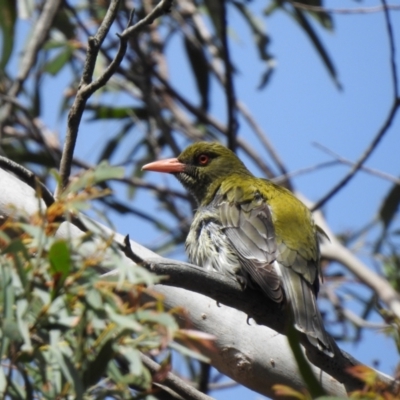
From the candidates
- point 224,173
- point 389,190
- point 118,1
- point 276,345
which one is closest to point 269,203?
point 224,173

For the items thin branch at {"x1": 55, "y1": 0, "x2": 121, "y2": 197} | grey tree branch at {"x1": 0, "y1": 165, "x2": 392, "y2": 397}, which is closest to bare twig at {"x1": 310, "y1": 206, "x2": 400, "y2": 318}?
grey tree branch at {"x1": 0, "y1": 165, "x2": 392, "y2": 397}

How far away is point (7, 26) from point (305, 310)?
10.0 feet

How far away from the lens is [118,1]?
3.44m

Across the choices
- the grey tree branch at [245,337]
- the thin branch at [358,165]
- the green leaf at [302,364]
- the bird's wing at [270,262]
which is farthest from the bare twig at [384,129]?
the green leaf at [302,364]

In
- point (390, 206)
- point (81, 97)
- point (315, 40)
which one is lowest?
point (81, 97)

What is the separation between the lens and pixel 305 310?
4137mm

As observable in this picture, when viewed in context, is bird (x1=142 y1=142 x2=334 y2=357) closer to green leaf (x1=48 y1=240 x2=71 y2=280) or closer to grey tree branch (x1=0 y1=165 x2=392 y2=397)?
grey tree branch (x1=0 y1=165 x2=392 y2=397)

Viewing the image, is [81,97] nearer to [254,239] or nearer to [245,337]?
[245,337]

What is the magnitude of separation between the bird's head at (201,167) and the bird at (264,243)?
0.21 metres

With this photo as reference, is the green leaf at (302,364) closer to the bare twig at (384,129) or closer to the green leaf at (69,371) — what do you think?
the green leaf at (69,371)

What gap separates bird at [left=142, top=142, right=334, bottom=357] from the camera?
13.7 ft

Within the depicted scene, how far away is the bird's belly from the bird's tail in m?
0.33

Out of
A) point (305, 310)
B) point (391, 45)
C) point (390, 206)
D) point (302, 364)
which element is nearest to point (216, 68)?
point (390, 206)

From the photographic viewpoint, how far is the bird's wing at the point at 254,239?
13.6 feet
